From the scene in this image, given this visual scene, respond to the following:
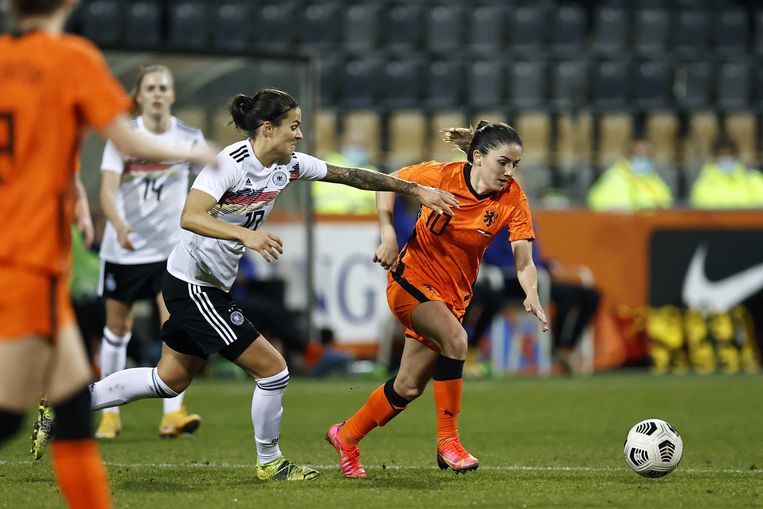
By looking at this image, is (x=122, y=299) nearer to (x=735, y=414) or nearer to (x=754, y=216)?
(x=735, y=414)

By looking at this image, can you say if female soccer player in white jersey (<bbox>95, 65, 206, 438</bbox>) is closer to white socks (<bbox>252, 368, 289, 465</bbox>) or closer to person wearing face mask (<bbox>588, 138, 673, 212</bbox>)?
white socks (<bbox>252, 368, 289, 465</bbox>)

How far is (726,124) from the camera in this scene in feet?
58.1

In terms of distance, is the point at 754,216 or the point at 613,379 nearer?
the point at 613,379

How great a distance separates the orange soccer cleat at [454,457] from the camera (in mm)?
6258

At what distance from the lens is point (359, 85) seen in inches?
685

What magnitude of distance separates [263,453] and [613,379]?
7287 mm

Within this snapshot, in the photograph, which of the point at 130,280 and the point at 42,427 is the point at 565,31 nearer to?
the point at 130,280

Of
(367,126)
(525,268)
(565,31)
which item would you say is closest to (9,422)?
(525,268)

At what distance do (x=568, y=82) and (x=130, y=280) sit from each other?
34.3ft

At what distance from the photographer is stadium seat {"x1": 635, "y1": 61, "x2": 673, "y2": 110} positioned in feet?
58.4

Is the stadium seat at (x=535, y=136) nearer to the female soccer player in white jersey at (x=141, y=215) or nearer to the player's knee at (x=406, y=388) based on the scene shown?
the female soccer player in white jersey at (x=141, y=215)

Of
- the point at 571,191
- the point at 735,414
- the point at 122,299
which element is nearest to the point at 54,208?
the point at 122,299

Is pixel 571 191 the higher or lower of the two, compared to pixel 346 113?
lower

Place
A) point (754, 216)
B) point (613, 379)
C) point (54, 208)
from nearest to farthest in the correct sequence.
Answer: point (54, 208) → point (613, 379) → point (754, 216)
